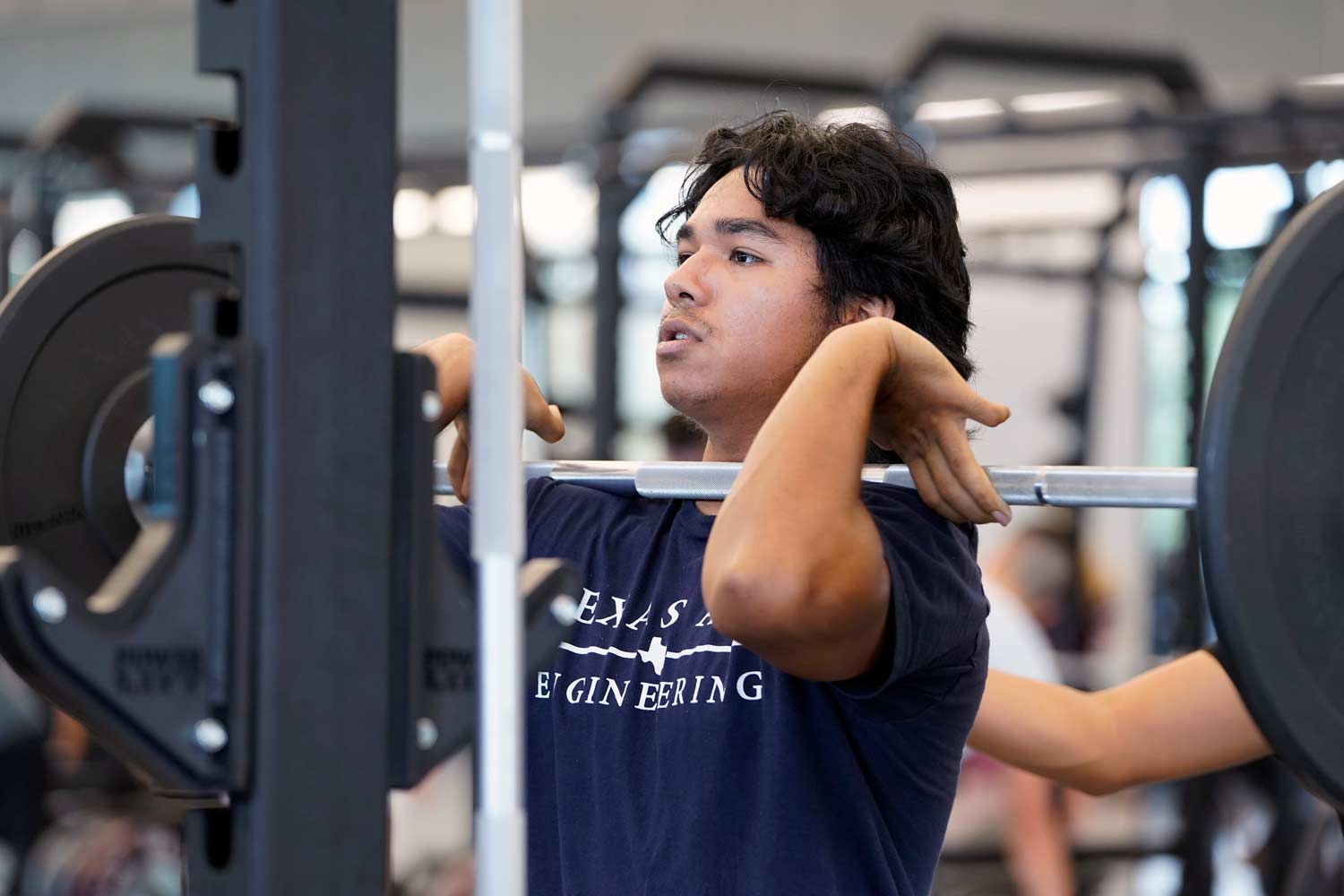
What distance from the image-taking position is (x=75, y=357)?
1.22m

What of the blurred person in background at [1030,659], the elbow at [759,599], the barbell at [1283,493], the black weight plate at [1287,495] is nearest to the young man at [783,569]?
the elbow at [759,599]

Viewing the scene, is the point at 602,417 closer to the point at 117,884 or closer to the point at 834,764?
the point at 117,884

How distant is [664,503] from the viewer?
1.45 meters

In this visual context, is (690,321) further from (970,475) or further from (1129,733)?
(1129,733)

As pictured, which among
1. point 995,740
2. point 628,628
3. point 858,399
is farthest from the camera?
point 995,740

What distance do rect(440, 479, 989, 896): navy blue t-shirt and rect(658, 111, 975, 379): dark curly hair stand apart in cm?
26

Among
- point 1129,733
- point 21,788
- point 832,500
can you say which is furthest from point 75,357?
point 21,788

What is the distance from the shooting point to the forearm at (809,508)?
1.06 metres

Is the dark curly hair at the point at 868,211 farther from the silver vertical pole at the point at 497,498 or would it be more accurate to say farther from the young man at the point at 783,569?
the silver vertical pole at the point at 497,498

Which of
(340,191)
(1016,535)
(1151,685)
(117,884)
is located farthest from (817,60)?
(340,191)

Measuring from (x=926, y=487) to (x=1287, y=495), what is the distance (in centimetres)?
33

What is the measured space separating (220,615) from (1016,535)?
4111 millimetres

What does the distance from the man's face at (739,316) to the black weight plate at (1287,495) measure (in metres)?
0.55

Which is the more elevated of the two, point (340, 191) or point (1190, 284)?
point (1190, 284)
